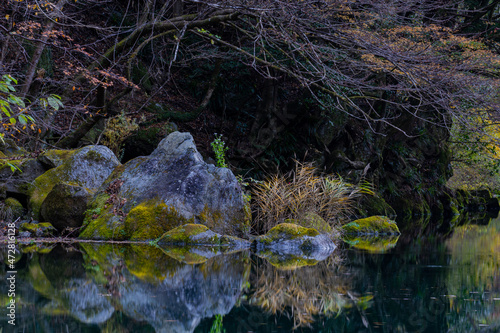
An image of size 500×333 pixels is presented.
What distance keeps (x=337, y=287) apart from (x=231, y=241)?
11.2ft

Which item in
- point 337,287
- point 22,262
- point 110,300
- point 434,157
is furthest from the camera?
point 434,157

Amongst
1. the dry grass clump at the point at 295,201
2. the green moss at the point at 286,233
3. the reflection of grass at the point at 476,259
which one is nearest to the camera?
the reflection of grass at the point at 476,259

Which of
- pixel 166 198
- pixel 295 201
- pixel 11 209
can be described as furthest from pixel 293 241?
pixel 11 209

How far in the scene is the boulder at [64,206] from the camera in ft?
26.3

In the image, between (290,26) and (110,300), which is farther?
(290,26)

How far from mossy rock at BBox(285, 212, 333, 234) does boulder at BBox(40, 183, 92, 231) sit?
3570 millimetres

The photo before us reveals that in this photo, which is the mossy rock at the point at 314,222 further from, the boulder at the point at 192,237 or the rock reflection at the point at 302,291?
the rock reflection at the point at 302,291

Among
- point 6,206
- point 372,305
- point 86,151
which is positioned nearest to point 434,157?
point 86,151

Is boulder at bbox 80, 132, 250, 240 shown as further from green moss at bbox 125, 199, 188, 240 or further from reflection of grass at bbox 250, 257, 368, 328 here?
reflection of grass at bbox 250, 257, 368, 328

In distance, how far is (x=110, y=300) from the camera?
360cm

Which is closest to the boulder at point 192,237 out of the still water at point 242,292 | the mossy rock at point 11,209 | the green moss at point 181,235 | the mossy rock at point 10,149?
the green moss at point 181,235

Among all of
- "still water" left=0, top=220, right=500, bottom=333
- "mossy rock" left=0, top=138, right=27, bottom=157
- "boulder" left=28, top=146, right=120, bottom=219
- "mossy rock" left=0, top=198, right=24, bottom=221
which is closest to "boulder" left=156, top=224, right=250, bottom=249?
"still water" left=0, top=220, right=500, bottom=333

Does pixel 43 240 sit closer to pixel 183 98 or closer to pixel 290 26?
pixel 290 26

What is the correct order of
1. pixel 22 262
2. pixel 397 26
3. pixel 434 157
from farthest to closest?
pixel 434 157
pixel 397 26
pixel 22 262
